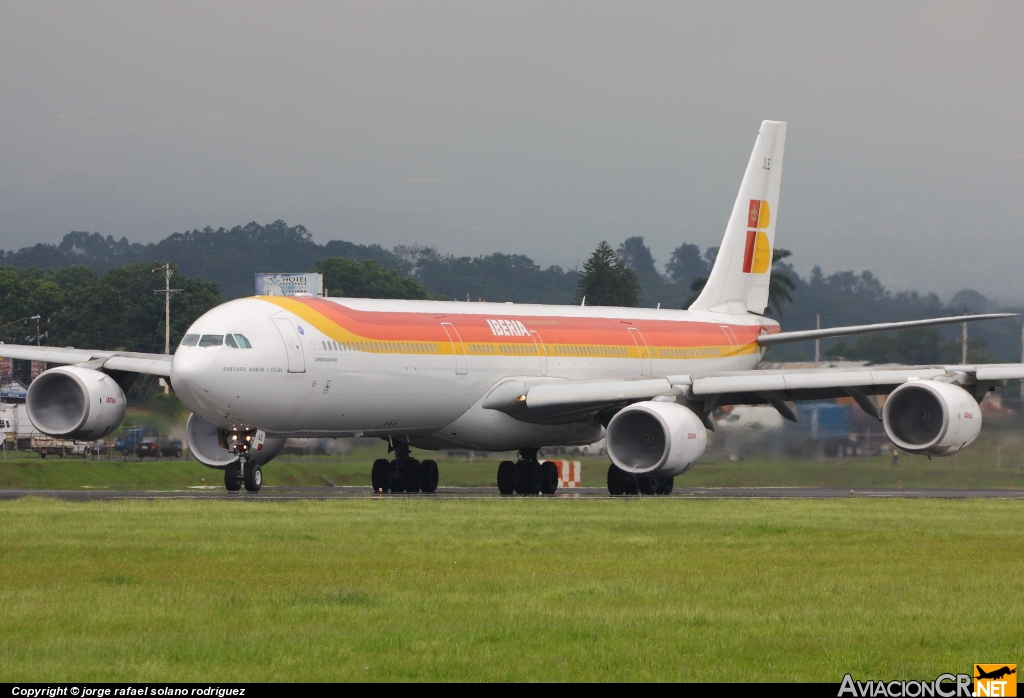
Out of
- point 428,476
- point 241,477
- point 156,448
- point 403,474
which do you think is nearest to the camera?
point 241,477

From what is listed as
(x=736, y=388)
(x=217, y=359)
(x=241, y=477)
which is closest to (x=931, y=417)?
(x=736, y=388)

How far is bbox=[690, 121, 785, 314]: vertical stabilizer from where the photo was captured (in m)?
41.8

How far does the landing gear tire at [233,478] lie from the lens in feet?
109

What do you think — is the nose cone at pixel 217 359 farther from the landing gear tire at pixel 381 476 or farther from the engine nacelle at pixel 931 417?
the engine nacelle at pixel 931 417

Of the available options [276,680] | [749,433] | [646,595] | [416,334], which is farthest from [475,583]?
[749,433]

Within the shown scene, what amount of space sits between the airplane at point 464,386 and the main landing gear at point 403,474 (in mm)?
32

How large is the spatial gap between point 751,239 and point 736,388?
1238 centimetres

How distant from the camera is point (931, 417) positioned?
1196 inches

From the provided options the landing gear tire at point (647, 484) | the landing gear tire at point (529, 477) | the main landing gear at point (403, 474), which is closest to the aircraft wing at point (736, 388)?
the landing gear tire at point (647, 484)

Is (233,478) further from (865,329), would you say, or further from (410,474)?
(865,329)

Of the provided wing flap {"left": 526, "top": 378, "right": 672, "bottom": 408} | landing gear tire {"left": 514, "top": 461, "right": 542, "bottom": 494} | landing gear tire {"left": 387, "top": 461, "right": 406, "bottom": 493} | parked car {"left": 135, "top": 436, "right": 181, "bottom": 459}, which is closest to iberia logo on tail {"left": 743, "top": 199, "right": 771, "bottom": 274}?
landing gear tire {"left": 514, "top": 461, "right": 542, "bottom": 494}

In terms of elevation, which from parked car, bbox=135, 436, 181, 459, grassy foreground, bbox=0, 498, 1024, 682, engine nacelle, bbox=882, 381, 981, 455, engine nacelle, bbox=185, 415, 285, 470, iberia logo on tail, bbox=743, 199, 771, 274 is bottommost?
parked car, bbox=135, 436, 181, 459

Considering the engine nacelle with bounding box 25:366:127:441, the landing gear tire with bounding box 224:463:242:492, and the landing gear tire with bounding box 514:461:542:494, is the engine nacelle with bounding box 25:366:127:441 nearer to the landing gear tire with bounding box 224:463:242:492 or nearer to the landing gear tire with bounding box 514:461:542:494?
the landing gear tire with bounding box 224:463:242:492

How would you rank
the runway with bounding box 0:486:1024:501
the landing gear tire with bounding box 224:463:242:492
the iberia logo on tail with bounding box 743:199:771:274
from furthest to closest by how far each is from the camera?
the iberia logo on tail with bounding box 743:199:771:274
the landing gear tire with bounding box 224:463:242:492
the runway with bounding box 0:486:1024:501
